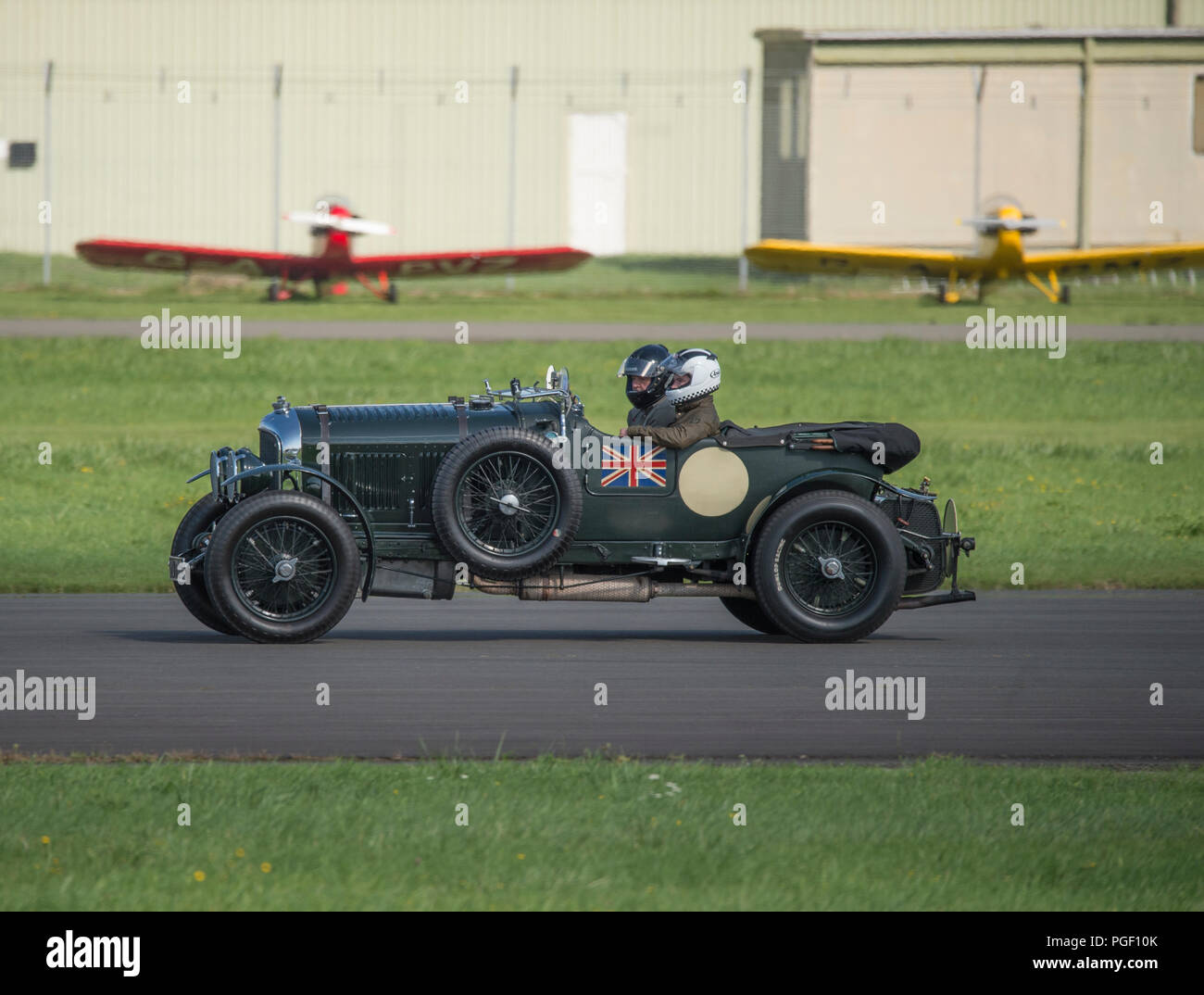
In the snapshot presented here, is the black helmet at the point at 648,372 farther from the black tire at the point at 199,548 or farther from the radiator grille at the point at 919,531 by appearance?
the black tire at the point at 199,548

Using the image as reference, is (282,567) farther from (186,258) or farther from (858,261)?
(858,261)

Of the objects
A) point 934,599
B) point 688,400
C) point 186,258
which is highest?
point 186,258

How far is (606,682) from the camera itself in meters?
9.80

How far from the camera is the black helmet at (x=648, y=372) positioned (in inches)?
436

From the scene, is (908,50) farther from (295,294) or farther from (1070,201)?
(295,294)

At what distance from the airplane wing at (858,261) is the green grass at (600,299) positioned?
48 centimetres

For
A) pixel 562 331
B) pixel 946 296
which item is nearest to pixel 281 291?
pixel 562 331

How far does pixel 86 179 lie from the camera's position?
131 feet

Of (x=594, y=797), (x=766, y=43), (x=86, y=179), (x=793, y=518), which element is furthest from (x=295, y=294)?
(x=594, y=797)

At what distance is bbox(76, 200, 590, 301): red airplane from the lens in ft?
109

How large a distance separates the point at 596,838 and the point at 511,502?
4.18 m

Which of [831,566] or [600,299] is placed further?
[600,299]

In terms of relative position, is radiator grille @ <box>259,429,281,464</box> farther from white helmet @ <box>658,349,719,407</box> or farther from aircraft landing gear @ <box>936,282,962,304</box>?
aircraft landing gear @ <box>936,282,962,304</box>
